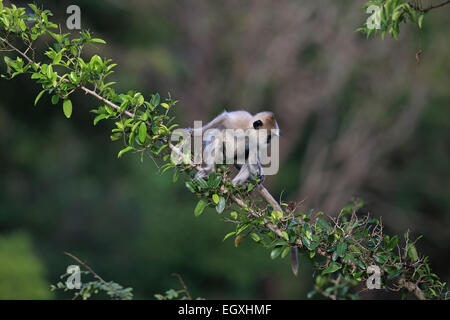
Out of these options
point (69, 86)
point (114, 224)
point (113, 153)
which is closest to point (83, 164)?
point (113, 153)

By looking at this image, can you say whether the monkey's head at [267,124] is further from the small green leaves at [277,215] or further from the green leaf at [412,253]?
the green leaf at [412,253]

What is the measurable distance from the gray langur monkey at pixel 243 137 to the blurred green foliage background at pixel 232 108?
6742 mm

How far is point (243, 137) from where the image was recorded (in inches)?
178

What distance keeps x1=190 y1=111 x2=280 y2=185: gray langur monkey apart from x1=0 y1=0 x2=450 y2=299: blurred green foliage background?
6742 millimetres

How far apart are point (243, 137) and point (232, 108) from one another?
351 inches

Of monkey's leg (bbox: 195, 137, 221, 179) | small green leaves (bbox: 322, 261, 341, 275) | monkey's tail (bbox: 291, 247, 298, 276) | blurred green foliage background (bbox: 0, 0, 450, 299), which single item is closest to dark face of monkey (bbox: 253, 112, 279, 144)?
monkey's leg (bbox: 195, 137, 221, 179)

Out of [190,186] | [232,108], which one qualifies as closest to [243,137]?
[190,186]

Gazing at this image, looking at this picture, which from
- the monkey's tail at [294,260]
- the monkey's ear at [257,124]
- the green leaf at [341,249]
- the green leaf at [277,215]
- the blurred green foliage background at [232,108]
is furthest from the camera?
the blurred green foliage background at [232,108]

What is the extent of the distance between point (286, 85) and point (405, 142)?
3890mm

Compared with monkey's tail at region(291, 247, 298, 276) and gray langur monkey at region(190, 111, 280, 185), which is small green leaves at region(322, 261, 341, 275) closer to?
monkey's tail at region(291, 247, 298, 276)

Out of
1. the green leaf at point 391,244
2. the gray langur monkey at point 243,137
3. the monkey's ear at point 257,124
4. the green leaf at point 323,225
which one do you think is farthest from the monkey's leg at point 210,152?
the green leaf at point 391,244

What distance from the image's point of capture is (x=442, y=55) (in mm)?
12875

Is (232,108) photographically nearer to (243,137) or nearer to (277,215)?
(243,137)

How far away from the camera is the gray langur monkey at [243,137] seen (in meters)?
4.38
